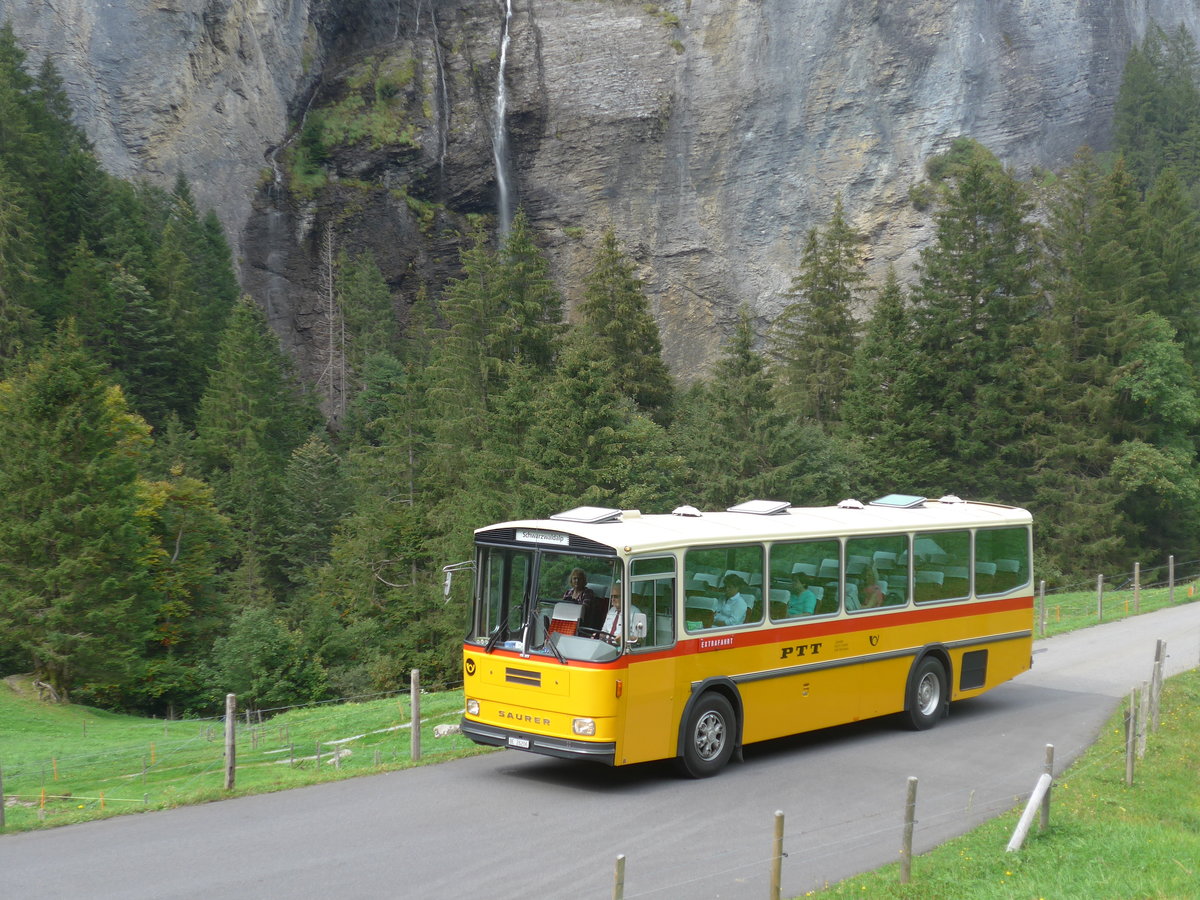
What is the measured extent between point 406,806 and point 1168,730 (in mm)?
10316

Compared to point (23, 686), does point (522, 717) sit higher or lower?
higher

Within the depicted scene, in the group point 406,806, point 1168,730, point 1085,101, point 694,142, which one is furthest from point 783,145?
point 406,806

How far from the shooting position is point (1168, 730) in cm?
1462

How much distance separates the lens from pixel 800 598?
1332 centimetres

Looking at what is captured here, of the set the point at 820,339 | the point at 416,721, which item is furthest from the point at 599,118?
the point at 416,721

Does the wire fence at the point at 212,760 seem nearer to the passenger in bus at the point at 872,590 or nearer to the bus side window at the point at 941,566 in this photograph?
the passenger in bus at the point at 872,590

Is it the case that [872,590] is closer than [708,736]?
No

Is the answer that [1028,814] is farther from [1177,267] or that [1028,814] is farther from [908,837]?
[1177,267]

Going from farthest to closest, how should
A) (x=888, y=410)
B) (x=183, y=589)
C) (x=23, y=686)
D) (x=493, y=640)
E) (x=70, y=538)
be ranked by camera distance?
(x=888, y=410), (x=183, y=589), (x=70, y=538), (x=23, y=686), (x=493, y=640)

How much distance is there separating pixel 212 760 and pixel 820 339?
142ft

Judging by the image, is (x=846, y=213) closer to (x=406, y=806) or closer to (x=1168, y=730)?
(x=1168, y=730)

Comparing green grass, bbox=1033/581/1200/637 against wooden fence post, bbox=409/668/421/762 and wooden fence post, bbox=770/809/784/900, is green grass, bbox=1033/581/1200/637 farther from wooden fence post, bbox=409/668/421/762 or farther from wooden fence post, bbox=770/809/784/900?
wooden fence post, bbox=770/809/784/900

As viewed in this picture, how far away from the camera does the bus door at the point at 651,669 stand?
447 inches

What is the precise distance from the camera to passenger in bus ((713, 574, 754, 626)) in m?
12.4
